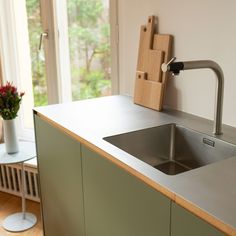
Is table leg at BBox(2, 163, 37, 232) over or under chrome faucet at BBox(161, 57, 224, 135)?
under

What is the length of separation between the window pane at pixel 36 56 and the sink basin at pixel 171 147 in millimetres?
1458

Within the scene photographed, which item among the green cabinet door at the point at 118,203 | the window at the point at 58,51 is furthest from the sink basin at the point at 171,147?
the window at the point at 58,51

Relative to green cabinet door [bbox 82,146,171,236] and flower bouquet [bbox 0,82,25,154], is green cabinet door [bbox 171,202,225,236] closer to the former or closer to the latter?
green cabinet door [bbox 82,146,171,236]

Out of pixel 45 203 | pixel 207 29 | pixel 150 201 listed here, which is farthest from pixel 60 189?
pixel 207 29

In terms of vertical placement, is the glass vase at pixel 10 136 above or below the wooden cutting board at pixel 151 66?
below

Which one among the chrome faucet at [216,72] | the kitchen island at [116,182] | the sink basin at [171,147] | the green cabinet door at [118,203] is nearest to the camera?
the kitchen island at [116,182]

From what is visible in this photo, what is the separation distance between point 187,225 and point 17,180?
210 centimetres

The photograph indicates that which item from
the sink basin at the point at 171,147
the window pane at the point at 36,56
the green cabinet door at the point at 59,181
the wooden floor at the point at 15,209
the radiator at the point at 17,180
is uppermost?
the window pane at the point at 36,56

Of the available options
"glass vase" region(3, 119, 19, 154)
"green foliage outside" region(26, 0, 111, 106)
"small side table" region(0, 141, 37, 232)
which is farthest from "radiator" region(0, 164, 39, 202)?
"green foliage outside" region(26, 0, 111, 106)

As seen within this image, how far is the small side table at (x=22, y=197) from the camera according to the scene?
2.25 meters

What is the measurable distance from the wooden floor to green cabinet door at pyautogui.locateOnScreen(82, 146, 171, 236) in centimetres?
102

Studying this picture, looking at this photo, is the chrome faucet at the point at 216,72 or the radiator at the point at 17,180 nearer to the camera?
the chrome faucet at the point at 216,72

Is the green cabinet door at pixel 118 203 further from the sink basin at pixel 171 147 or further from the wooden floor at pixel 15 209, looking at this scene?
the wooden floor at pixel 15 209

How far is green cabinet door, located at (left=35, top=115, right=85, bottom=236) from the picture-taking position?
59.6 inches
